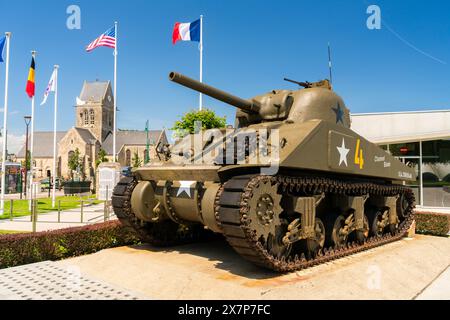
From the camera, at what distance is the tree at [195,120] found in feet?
79.3

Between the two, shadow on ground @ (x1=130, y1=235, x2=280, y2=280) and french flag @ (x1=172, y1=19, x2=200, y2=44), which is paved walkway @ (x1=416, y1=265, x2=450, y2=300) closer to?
shadow on ground @ (x1=130, y1=235, x2=280, y2=280)

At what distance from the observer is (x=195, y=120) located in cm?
2398

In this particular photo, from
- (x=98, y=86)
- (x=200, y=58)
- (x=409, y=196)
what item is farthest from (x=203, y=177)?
(x=98, y=86)

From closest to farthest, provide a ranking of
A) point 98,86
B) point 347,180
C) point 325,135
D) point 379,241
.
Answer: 1. point 325,135
2. point 347,180
3. point 379,241
4. point 98,86

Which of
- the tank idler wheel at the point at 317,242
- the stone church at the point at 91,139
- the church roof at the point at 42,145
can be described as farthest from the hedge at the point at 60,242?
the church roof at the point at 42,145

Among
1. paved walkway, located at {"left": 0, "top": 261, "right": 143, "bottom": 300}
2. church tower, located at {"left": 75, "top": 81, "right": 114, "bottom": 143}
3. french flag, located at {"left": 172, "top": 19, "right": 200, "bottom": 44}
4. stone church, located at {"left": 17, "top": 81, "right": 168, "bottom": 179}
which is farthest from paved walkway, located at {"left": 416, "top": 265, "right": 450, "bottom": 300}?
church tower, located at {"left": 75, "top": 81, "right": 114, "bottom": 143}

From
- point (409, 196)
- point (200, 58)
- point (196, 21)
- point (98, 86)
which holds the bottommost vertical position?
point (409, 196)

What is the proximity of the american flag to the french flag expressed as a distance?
346 centimetres

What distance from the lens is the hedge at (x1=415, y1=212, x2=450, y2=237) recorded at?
1269cm

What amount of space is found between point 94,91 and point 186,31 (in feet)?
267

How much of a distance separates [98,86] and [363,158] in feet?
318

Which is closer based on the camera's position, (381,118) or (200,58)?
(200,58)
